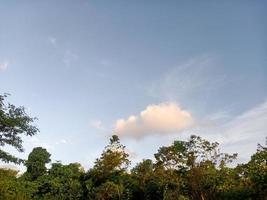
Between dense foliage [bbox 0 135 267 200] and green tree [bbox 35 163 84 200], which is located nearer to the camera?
dense foliage [bbox 0 135 267 200]

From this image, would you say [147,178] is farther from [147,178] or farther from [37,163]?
[37,163]

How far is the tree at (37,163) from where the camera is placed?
54.3 meters

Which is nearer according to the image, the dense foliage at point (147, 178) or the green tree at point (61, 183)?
the dense foliage at point (147, 178)

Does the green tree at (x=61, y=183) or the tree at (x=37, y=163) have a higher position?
the tree at (x=37, y=163)

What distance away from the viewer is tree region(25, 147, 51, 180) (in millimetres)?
54281

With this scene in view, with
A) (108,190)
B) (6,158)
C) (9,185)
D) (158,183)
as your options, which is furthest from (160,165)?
(6,158)

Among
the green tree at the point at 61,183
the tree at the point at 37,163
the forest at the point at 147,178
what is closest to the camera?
the forest at the point at 147,178

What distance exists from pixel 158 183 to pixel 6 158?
2453cm

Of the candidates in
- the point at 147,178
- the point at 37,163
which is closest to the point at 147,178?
the point at 147,178

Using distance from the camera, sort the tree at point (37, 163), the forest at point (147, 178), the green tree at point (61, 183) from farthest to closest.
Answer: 1. the tree at point (37, 163)
2. the green tree at point (61, 183)
3. the forest at point (147, 178)

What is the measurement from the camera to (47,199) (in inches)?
1842

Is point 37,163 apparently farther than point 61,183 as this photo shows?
Yes

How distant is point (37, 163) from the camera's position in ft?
179

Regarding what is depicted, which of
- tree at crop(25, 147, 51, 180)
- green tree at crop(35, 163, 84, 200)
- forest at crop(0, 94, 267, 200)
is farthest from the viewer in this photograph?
tree at crop(25, 147, 51, 180)
